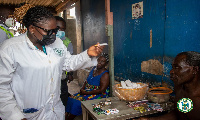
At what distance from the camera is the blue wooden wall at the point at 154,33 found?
7.86ft

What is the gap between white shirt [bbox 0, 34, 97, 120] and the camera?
5.34 feet

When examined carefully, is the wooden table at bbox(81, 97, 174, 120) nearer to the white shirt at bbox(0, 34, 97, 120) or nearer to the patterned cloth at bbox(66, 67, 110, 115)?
the white shirt at bbox(0, 34, 97, 120)

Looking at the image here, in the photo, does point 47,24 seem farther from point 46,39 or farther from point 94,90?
point 94,90

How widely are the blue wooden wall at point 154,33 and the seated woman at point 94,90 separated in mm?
503

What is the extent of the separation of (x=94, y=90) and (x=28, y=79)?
1.92 metres

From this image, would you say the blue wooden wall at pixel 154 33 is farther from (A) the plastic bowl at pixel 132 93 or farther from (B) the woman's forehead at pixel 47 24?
(B) the woman's forehead at pixel 47 24

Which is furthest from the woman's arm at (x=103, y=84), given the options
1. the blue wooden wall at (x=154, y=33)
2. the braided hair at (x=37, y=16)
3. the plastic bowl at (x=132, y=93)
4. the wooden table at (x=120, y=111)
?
the braided hair at (x=37, y=16)

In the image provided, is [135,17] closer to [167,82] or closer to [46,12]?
[167,82]

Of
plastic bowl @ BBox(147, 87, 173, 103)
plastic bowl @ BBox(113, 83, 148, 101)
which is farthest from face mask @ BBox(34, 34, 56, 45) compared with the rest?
plastic bowl @ BBox(147, 87, 173, 103)

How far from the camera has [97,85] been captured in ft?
11.9

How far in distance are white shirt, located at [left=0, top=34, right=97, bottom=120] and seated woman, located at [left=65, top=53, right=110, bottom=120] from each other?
150 centimetres

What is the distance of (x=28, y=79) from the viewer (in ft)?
5.83

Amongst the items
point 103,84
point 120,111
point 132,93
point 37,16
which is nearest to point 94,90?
point 103,84

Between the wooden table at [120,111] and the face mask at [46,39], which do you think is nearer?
the face mask at [46,39]
